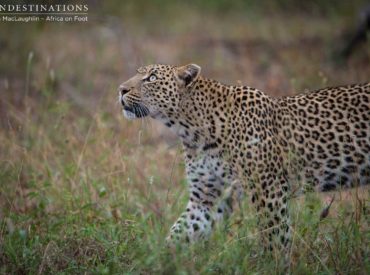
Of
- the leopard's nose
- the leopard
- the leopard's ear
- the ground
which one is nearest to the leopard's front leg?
the leopard

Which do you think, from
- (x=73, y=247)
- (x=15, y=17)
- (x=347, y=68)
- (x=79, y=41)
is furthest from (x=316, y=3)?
(x=73, y=247)

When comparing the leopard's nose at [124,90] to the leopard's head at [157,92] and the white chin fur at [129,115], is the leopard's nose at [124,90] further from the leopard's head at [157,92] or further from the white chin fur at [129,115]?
the white chin fur at [129,115]

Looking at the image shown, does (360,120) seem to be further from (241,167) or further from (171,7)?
(171,7)

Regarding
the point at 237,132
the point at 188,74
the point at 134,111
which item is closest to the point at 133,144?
the point at 134,111

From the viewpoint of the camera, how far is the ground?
18.4 feet

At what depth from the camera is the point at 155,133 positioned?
10422mm

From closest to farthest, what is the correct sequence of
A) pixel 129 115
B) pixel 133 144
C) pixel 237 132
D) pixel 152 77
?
pixel 237 132 < pixel 129 115 < pixel 152 77 < pixel 133 144

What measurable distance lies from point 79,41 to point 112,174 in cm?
826

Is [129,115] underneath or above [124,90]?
underneath

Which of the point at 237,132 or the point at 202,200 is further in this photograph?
the point at 202,200

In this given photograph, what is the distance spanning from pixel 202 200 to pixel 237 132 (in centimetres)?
75

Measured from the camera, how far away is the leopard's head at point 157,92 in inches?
258

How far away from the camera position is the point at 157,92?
260 inches

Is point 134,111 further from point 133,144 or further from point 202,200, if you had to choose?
point 133,144
